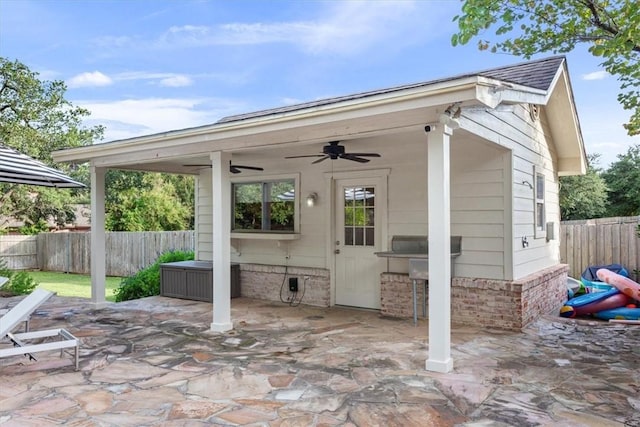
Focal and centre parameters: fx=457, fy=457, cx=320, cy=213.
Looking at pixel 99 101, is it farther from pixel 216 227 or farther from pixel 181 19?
pixel 216 227

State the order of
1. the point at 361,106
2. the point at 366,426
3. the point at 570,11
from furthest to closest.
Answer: the point at 570,11
the point at 361,106
the point at 366,426

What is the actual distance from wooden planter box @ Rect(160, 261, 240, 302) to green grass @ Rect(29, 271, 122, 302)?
100 inches

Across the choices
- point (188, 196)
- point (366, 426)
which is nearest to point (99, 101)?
point (188, 196)

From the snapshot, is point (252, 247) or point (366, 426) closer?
point (366, 426)

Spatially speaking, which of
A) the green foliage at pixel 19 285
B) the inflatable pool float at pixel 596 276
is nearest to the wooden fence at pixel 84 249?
the green foliage at pixel 19 285

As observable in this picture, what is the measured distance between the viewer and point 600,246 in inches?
392

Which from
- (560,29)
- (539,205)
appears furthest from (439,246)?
(560,29)

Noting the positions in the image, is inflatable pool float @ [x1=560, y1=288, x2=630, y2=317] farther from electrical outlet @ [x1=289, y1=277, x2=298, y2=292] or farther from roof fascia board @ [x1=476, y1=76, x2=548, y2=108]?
electrical outlet @ [x1=289, y1=277, x2=298, y2=292]

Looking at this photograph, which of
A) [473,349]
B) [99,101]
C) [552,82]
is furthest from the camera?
[99,101]

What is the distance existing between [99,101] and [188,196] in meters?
7.71

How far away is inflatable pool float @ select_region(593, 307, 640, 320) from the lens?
6.80 meters

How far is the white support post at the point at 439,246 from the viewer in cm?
430

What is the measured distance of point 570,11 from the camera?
8.40 m

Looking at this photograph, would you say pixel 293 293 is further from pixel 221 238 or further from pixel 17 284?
pixel 17 284
